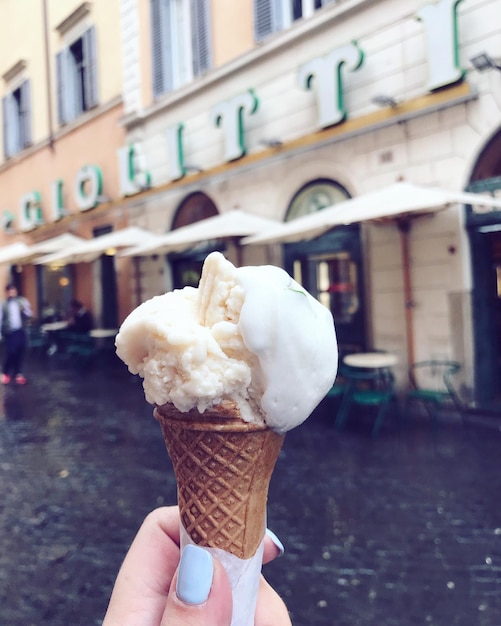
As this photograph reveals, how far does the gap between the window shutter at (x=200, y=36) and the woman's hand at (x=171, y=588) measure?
1146 cm

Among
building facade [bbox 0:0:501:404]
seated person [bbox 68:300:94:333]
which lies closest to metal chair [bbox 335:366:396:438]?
building facade [bbox 0:0:501:404]

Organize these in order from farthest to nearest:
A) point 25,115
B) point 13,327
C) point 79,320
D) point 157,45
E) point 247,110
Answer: point 25,115
point 79,320
point 157,45
point 13,327
point 247,110

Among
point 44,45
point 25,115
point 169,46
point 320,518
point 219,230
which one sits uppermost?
point 44,45

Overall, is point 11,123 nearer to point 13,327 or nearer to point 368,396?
point 13,327

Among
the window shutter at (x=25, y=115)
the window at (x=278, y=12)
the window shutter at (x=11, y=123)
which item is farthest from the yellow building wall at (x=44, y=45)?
the window at (x=278, y=12)

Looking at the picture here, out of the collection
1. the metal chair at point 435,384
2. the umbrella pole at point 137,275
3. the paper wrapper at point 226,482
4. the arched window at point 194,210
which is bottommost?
the metal chair at point 435,384

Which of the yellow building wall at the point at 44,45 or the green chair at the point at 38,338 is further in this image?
the green chair at the point at 38,338

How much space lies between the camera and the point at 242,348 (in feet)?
4.78

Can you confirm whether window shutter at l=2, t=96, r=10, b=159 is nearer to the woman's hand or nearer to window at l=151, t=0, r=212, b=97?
window at l=151, t=0, r=212, b=97

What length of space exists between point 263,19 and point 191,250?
4.68 metres

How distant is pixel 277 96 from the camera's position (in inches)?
A: 399

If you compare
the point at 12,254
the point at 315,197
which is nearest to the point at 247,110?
the point at 315,197

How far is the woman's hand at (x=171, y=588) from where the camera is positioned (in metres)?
1.35

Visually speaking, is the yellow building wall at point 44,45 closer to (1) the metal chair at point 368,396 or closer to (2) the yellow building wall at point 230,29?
(2) the yellow building wall at point 230,29
